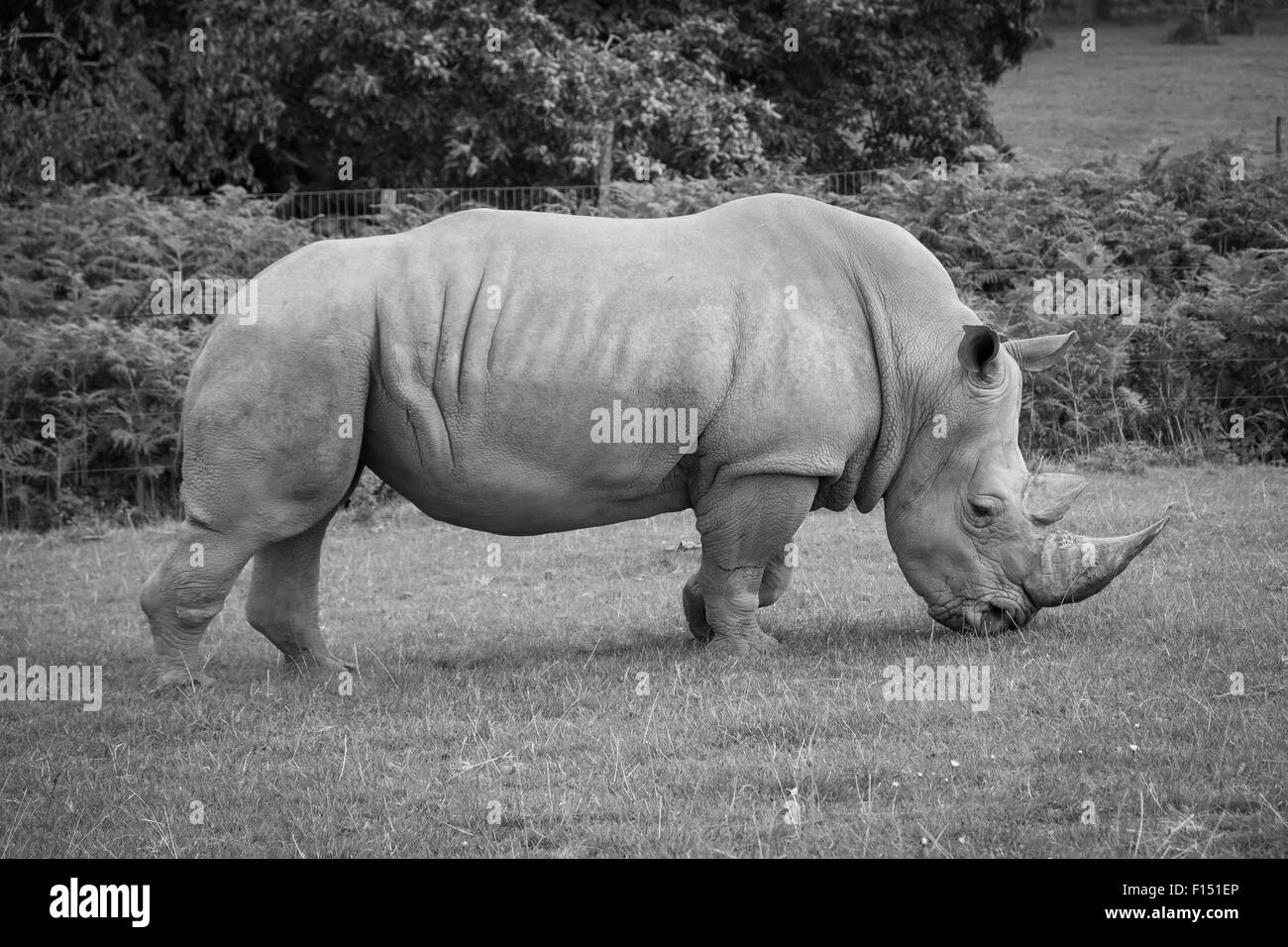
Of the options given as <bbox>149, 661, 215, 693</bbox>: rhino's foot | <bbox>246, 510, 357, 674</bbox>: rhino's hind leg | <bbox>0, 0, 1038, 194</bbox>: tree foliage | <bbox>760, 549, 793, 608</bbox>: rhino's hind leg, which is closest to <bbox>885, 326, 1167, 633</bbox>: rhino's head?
<bbox>760, 549, 793, 608</bbox>: rhino's hind leg

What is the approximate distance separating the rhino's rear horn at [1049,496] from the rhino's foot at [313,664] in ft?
13.5

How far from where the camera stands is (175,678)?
808 centimetres

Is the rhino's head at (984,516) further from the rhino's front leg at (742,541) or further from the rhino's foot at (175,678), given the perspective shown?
the rhino's foot at (175,678)

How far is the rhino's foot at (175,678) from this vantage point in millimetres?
8070

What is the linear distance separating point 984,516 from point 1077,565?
592 millimetres

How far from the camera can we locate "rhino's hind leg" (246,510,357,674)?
8523 millimetres

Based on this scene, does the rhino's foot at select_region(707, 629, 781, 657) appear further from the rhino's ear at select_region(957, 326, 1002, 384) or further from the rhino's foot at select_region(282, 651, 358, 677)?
the rhino's foot at select_region(282, 651, 358, 677)

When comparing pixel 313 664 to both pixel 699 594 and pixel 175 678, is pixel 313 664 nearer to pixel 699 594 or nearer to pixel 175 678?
pixel 175 678

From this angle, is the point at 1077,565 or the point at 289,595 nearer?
the point at 1077,565

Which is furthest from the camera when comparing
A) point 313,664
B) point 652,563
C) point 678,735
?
point 652,563

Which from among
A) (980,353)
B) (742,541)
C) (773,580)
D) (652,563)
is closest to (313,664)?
(742,541)

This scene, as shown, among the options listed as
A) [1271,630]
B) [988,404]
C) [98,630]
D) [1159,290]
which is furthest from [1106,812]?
[1159,290]

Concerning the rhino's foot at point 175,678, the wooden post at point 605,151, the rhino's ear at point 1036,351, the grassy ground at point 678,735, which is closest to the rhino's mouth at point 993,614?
the grassy ground at point 678,735

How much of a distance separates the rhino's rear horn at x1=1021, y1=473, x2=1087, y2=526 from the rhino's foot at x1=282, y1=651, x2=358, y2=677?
4111 millimetres
